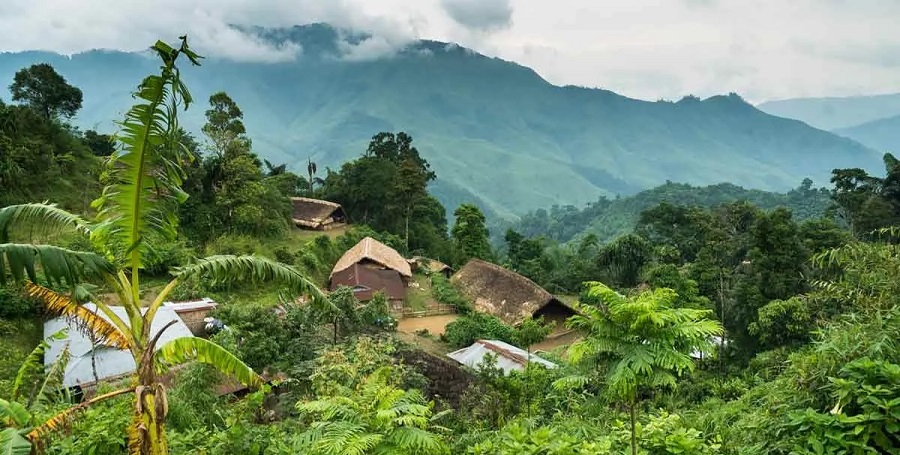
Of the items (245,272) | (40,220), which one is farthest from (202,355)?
(40,220)

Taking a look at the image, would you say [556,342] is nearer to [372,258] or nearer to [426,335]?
[426,335]

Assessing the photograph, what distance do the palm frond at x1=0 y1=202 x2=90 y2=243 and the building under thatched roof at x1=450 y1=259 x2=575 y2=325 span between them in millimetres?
20070

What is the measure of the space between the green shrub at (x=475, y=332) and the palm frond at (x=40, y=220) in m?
15.9

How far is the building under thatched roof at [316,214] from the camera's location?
32841 mm

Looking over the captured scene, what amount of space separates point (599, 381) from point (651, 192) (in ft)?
308

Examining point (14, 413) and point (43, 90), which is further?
point (43, 90)

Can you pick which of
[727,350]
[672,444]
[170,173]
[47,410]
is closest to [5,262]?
[170,173]

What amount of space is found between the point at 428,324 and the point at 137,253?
19370 millimetres

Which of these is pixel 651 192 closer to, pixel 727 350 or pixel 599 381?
pixel 727 350

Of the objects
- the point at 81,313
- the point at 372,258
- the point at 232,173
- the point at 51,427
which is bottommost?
the point at 372,258

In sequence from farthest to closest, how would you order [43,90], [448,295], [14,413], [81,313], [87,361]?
[43,90]
[448,295]
[87,361]
[81,313]
[14,413]

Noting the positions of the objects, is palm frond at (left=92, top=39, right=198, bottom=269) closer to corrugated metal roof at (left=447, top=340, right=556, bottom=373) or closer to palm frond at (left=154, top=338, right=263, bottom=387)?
palm frond at (left=154, top=338, right=263, bottom=387)

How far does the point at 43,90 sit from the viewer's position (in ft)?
85.1

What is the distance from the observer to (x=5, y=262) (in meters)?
3.54
